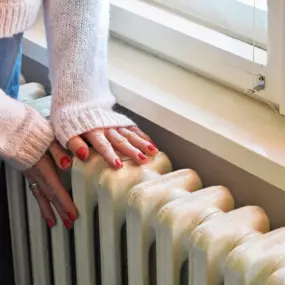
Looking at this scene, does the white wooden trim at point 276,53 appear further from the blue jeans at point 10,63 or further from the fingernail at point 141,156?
the blue jeans at point 10,63

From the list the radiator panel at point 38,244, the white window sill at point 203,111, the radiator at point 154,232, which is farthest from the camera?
the radiator panel at point 38,244

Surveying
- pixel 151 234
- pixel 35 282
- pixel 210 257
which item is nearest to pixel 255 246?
pixel 210 257

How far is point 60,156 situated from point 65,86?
0.11 meters

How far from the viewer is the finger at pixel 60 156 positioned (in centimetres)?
115

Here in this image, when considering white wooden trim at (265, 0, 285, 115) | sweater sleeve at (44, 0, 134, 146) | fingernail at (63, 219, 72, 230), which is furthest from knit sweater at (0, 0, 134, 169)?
white wooden trim at (265, 0, 285, 115)

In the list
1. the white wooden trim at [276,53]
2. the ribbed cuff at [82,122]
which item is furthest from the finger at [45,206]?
the white wooden trim at [276,53]

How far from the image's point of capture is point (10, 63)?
4.06 ft

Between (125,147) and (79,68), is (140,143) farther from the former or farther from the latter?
(79,68)

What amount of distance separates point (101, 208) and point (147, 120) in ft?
0.65

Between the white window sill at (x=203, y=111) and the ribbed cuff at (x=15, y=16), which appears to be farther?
the ribbed cuff at (x=15, y=16)

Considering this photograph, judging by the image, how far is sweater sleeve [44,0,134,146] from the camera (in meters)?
1.14

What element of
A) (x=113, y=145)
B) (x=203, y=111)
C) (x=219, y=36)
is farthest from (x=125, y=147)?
(x=219, y=36)

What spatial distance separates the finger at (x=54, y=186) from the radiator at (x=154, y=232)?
0.01 meters

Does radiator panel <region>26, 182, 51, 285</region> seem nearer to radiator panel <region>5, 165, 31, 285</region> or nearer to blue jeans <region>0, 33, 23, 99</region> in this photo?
radiator panel <region>5, 165, 31, 285</region>
